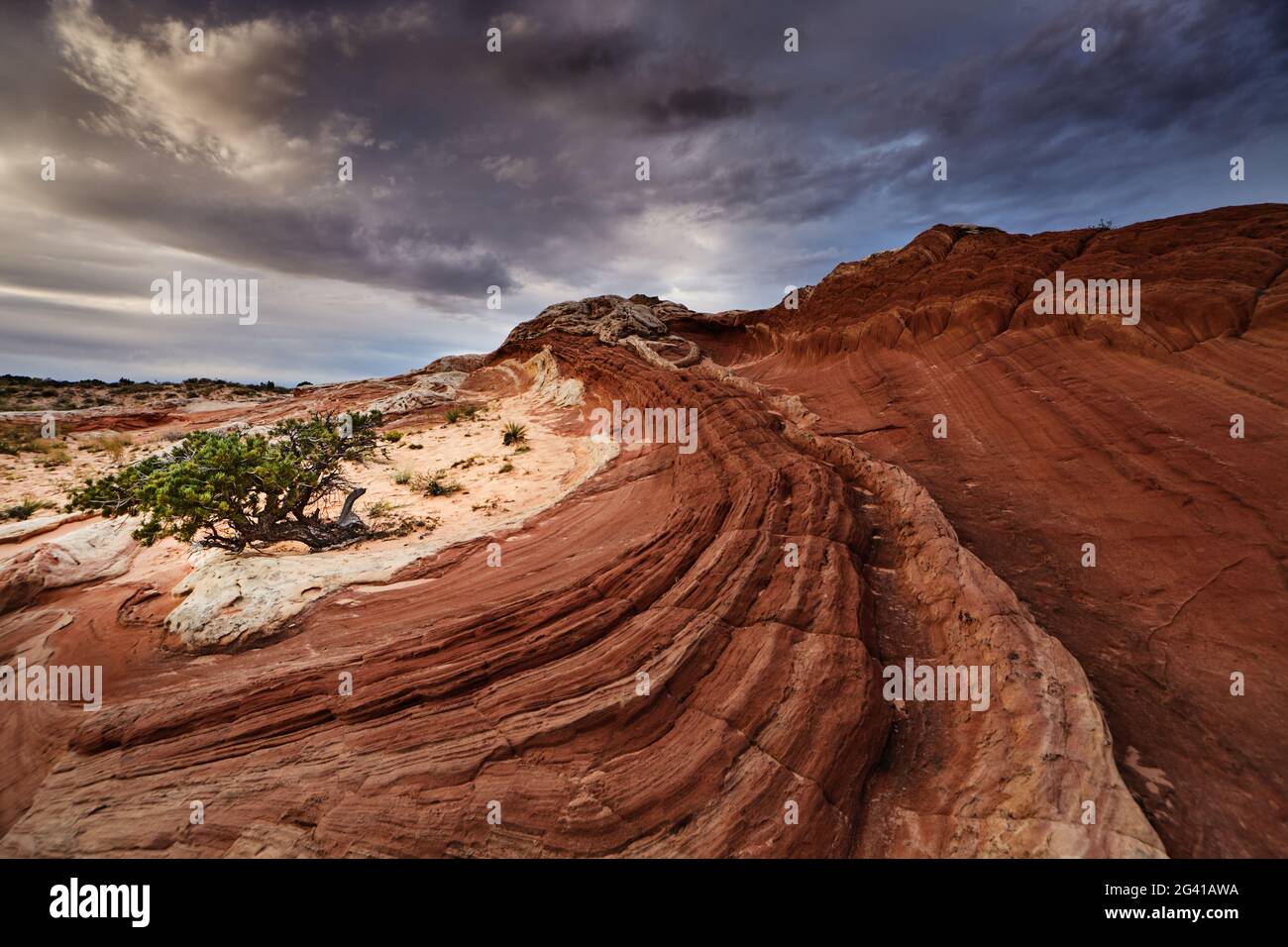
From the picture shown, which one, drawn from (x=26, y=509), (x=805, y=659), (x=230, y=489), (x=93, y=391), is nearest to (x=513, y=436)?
(x=230, y=489)

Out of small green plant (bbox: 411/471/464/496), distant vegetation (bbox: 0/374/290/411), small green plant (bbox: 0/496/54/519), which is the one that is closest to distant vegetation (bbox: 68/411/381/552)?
small green plant (bbox: 411/471/464/496)

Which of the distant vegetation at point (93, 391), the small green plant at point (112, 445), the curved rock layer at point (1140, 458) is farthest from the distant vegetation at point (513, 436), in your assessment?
the distant vegetation at point (93, 391)

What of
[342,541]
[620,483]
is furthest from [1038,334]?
[342,541]

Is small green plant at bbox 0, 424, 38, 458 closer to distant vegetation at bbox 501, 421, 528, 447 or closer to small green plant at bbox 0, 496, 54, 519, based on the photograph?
small green plant at bbox 0, 496, 54, 519

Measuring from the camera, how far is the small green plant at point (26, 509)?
624 inches

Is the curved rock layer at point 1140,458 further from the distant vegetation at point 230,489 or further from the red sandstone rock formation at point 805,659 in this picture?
the distant vegetation at point 230,489

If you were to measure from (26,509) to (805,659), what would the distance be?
86.2 ft

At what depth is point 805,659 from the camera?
5246 mm

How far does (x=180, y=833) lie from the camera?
380 centimetres

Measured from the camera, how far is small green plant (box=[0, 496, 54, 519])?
52.0ft

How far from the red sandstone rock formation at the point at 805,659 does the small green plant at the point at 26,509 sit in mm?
8087

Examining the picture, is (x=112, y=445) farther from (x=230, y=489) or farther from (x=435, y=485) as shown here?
(x=230, y=489)

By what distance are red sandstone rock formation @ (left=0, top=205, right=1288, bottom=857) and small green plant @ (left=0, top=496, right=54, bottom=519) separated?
8.09 metres

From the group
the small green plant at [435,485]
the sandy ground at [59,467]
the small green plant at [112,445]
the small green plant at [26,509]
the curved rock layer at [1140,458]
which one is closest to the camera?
the curved rock layer at [1140,458]
